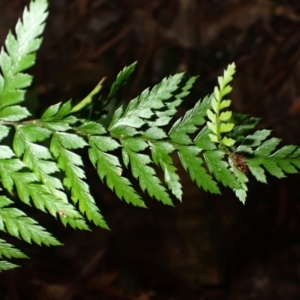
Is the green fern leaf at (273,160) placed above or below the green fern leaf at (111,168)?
below

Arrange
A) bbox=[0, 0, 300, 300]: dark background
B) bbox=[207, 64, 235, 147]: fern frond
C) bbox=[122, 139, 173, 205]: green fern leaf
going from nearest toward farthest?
1. bbox=[207, 64, 235, 147]: fern frond
2. bbox=[122, 139, 173, 205]: green fern leaf
3. bbox=[0, 0, 300, 300]: dark background

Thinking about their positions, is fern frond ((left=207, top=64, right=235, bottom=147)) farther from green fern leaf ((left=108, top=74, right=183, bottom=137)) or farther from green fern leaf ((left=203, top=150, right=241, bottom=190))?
green fern leaf ((left=108, top=74, right=183, bottom=137))

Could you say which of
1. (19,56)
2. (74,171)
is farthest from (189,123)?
(19,56)

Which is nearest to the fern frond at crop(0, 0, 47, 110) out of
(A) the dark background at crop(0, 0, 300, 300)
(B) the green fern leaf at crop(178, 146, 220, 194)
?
(B) the green fern leaf at crop(178, 146, 220, 194)

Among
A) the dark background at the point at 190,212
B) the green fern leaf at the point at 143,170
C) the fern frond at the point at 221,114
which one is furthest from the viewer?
the dark background at the point at 190,212

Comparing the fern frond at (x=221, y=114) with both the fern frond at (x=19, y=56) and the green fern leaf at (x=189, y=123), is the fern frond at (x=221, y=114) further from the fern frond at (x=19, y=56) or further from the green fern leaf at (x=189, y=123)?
the fern frond at (x=19, y=56)

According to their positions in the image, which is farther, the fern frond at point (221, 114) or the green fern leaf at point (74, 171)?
the green fern leaf at point (74, 171)

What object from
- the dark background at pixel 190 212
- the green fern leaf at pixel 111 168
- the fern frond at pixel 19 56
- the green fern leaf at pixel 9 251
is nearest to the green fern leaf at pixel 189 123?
the green fern leaf at pixel 111 168

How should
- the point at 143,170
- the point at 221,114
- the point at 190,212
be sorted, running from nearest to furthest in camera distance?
the point at 221,114 → the point at 143,170 → the point at 190,212

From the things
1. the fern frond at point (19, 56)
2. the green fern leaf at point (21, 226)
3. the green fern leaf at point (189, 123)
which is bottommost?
the green fern leaf at point (21, 226)

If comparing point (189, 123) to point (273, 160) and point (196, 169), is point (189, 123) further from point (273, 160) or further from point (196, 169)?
point (273, 160)
